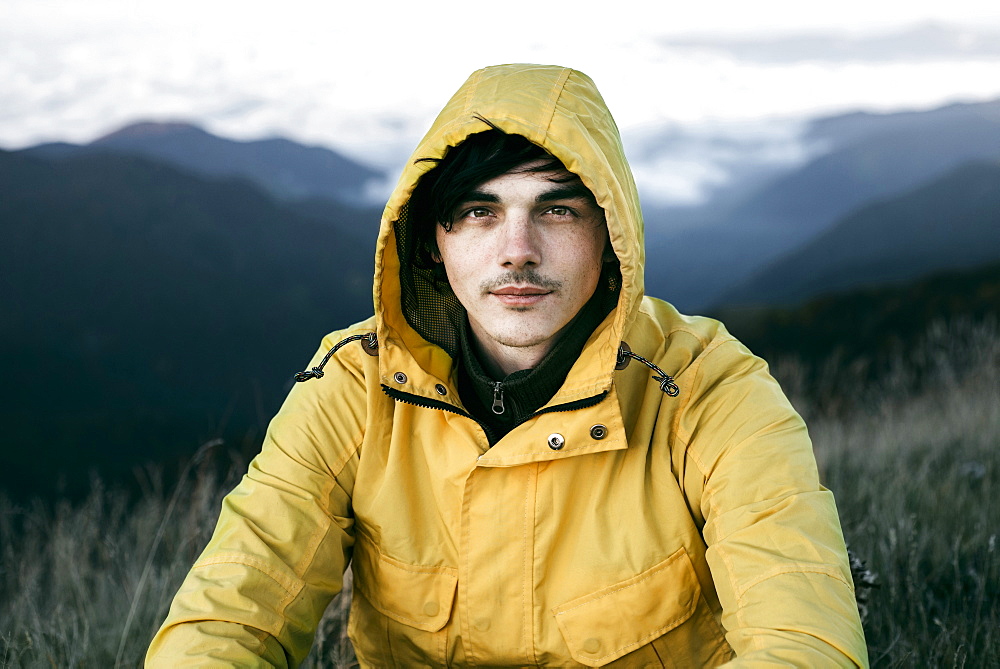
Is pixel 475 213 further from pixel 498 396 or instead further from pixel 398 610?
pixel 398 610

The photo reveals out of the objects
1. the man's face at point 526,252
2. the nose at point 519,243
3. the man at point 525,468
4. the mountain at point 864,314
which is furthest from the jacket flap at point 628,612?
the mountain at point 864,314

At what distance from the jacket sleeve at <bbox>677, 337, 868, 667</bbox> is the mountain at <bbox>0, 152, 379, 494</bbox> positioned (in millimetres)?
12019

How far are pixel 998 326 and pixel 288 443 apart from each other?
701 cm

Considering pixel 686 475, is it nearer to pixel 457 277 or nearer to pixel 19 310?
pixel 457 277

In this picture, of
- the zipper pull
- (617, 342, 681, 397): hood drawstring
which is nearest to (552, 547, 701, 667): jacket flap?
(617, 342, 681, 397): hood drawstring

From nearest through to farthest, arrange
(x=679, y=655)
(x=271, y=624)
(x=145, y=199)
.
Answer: (x=271, y=624) < (x=679, y=655) < (x=145, y=199)

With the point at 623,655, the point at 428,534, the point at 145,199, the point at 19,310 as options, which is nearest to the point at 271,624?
the point at 428,534

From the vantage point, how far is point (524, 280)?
6.71 feet

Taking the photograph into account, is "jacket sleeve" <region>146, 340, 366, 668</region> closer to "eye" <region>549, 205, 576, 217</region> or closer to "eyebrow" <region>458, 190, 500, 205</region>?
"eyebrow" <region>458, 190, 500, 205</region>

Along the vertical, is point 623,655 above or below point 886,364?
above

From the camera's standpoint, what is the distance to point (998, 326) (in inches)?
276

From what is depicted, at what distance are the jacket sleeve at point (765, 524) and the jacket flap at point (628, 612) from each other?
13 cm

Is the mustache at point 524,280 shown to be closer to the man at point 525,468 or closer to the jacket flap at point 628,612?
the man at point 525,468

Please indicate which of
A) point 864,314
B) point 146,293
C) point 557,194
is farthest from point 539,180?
point 146,293
